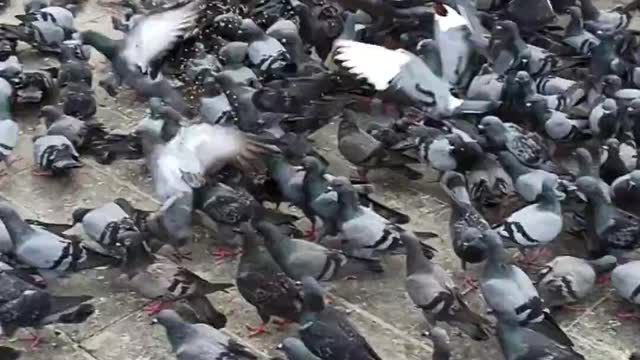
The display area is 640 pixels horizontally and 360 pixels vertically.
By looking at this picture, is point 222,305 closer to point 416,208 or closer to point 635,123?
point 416,208

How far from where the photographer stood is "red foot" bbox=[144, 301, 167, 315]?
601cm

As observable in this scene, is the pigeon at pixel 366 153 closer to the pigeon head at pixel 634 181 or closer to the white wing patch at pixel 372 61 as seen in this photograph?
the white wing patch at pixel 372 61

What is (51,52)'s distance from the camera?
8516 millimetres

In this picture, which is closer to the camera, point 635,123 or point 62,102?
point 635,123

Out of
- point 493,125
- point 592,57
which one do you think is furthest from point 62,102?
point 592,57

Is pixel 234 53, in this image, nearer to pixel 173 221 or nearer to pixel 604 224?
pixel 173 221

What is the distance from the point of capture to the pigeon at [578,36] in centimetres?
797

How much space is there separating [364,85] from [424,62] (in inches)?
17.2

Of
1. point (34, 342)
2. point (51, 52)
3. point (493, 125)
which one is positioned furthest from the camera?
point (51, 52)

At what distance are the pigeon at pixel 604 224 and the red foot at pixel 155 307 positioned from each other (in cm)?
229

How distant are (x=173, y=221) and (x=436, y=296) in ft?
4.99

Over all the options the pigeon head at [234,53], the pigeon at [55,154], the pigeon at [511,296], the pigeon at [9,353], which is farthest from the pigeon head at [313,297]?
the pigeon head at [234,53]

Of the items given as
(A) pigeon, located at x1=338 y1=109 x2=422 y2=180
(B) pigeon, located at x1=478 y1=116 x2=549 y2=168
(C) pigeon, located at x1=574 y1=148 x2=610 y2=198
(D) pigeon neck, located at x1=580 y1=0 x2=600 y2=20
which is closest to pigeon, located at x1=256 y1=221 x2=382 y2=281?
(A) pigeon, located at x1=338 y1=109 x2=422 y2=180

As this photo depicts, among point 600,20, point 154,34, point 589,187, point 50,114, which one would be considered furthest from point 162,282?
point 600,20
